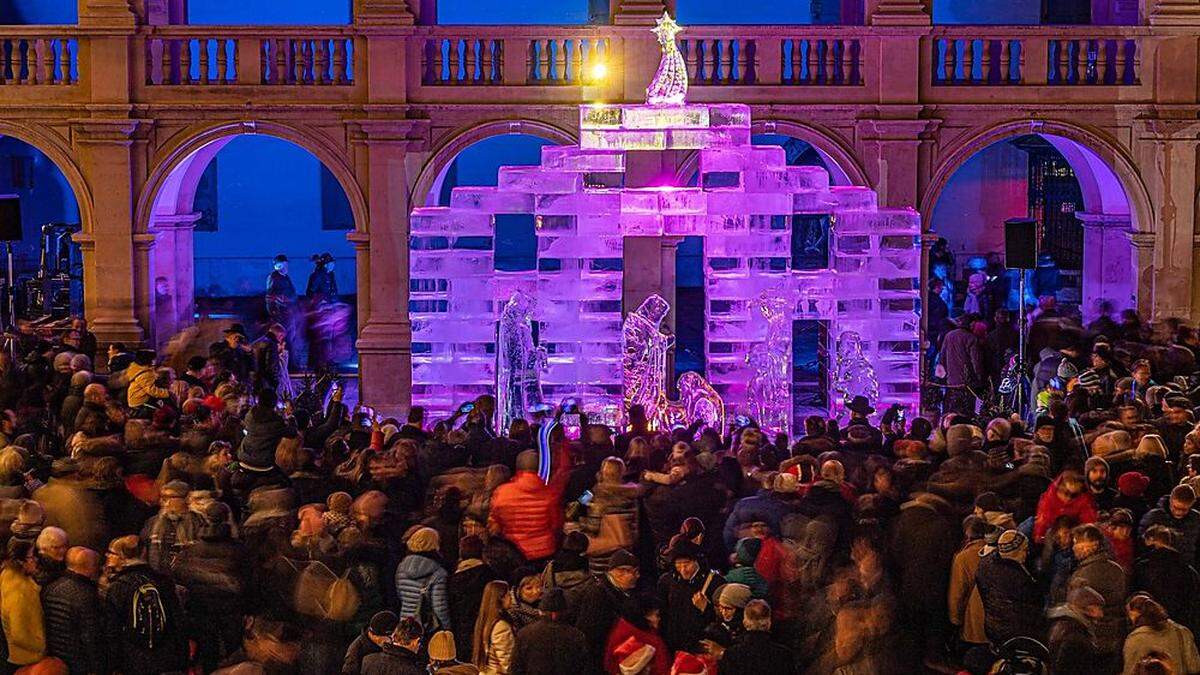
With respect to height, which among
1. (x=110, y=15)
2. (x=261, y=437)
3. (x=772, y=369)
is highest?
(x=110, y=15)

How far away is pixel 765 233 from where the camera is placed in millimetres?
18297

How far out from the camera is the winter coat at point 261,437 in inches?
547

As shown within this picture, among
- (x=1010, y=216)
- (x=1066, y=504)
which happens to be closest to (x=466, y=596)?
(x=1066, y=504)

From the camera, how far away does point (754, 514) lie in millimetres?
12312

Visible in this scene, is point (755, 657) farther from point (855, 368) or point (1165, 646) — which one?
point (855, 368)

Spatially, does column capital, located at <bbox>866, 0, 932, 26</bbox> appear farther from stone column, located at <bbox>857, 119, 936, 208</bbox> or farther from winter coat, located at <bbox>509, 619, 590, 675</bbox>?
winter coat, located at <bbox>509, 619, 590, 675</bbox>

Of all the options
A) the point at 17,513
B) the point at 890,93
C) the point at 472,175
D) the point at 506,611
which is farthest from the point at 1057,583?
the point at 472,175

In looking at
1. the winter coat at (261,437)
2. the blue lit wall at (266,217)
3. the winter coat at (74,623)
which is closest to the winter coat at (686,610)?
the winter coat at (74,623)

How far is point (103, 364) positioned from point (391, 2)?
4.87 metres

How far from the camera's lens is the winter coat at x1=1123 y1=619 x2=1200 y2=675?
34.4 ft

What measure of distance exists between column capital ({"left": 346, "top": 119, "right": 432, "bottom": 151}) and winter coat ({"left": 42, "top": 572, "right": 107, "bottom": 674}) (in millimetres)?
10720

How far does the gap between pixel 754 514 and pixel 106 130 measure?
11463mm

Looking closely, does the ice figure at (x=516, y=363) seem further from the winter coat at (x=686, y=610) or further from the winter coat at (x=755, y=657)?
the winter coat at (x=755, y=657)

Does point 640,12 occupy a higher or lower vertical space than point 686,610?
higher
